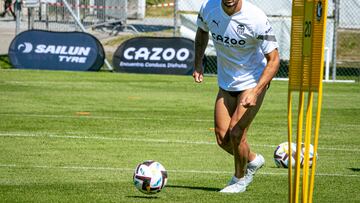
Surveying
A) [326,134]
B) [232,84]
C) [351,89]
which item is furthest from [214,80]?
[232,84]

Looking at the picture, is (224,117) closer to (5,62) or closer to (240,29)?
(240,29)

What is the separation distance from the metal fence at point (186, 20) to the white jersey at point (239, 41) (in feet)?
53.6

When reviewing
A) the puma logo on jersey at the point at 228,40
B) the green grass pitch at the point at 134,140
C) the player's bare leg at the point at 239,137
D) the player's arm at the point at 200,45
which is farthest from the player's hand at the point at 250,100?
the player's arm at the point at 200,45

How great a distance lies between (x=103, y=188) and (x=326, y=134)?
683cm

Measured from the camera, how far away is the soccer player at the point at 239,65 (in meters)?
10.7

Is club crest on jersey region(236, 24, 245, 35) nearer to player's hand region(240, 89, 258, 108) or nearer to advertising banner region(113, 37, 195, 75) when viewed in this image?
player's hand region(240, 89, 258, 108)

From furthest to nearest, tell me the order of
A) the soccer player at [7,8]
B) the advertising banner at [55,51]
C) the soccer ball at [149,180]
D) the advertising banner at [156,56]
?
the soccer player at [7,8], the advertising banner at [55,51], the advertising banner at [156,56], the soccer ball at [149,180]

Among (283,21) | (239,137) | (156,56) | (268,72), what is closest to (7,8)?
(156,56)

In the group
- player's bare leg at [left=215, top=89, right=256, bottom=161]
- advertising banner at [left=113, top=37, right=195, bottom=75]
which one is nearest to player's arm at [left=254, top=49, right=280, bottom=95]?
player's bare leg at [left=215, top=89, right=256, bottom=161]

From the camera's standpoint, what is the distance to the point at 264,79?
1043cm

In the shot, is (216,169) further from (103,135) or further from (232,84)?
(103,135)

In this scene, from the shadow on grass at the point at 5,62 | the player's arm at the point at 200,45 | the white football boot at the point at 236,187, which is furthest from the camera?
the shadow on grass at the point at 5,62

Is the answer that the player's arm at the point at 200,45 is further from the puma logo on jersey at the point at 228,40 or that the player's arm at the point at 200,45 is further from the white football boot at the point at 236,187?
the white football boot at the point at 236,187

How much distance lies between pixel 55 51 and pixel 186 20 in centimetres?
445
